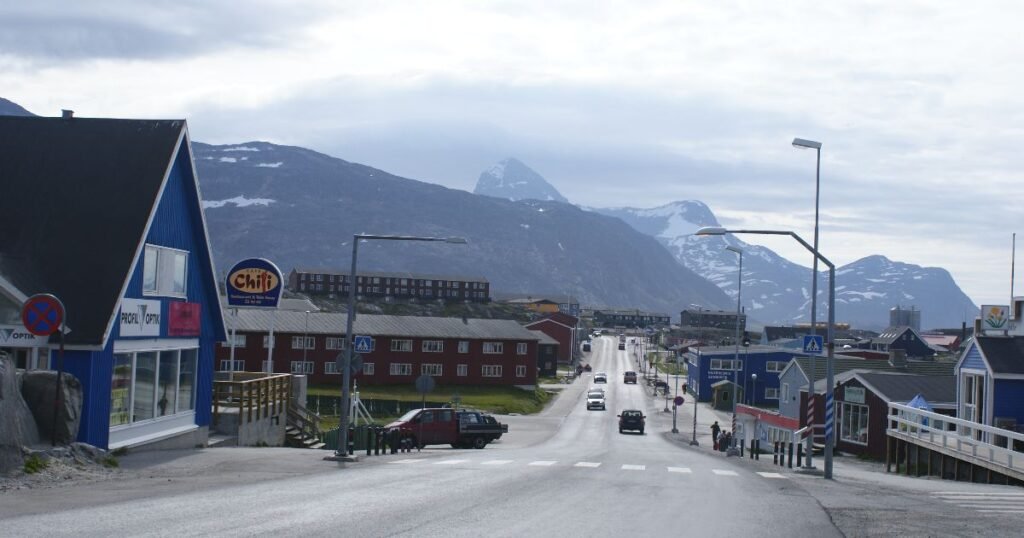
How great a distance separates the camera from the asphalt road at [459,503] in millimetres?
13828

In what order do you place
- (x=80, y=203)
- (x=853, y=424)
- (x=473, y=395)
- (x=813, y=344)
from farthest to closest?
(x=473, y=395)
(x=853, y=424)
(x=813, y=344)
(x=80, y=203)

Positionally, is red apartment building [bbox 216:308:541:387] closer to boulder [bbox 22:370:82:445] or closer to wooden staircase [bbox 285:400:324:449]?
wooden staircase [bbox 285:400:324:449]

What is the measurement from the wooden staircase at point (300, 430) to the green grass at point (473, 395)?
38763 millimetres

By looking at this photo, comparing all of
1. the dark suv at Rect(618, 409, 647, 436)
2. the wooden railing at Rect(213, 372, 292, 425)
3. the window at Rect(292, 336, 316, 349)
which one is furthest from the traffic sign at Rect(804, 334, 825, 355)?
the window at Rect(292, 336, 316, 349)

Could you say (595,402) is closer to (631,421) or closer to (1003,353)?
(631,421)

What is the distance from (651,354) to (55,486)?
171m

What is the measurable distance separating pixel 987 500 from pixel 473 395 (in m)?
69.4

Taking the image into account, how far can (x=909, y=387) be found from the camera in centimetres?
5244

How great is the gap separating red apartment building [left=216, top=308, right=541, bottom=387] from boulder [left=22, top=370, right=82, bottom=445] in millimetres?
59274

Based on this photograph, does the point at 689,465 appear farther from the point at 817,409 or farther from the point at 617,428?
the point at 617,428

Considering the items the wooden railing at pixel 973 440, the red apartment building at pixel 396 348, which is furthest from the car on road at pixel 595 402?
the wooden railing at pixel 973 440

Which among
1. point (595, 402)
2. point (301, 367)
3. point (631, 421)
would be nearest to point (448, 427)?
point (631, 421)

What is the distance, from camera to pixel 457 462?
27891 millimetres

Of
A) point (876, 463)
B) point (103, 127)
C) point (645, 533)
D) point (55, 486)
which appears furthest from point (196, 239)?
point (876, 463)
